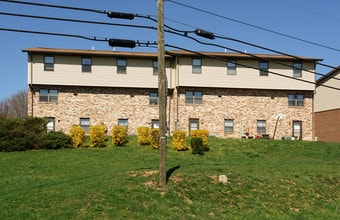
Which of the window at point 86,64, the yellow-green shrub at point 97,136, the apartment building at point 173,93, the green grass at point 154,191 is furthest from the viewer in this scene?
the window at point 86,64

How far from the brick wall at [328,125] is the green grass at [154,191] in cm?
2426

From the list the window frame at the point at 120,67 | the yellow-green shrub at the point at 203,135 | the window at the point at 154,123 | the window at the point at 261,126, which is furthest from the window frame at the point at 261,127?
the window frame at the point at 120,67

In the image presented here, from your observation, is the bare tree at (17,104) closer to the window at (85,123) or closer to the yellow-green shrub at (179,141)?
the window at (85,123)

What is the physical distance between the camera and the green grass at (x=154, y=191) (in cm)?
1270

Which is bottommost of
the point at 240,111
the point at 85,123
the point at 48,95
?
the point at 85,123

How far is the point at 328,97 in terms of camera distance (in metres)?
45.8

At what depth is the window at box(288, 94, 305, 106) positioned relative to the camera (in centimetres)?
3853

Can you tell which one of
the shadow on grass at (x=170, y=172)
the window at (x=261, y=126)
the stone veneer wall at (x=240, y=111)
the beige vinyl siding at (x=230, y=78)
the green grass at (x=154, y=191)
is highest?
the beige vinyl siding at (x=230, y=78)

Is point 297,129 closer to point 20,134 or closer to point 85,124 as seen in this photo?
point 85,124

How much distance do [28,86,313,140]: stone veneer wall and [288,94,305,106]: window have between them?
410 mm

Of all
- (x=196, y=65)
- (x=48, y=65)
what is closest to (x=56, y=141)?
(x=48, y=65)

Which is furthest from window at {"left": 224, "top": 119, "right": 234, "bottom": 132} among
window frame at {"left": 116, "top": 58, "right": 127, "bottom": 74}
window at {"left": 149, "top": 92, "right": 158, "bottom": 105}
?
window frame at {"left": 116, "top": 58, "right": 127, "bottom": 74}

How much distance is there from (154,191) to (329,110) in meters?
36.5

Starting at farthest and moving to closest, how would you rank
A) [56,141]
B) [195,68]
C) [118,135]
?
[195,68]
[118,135]
[56,141]
